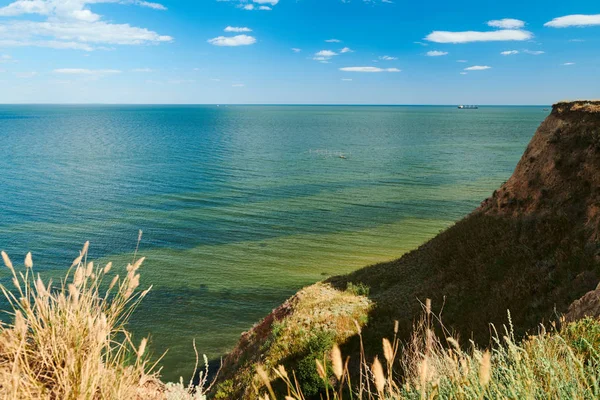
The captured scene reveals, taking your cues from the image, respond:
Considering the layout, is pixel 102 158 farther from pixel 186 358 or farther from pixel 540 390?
pixel 540 390

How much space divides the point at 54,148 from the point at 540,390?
435ft

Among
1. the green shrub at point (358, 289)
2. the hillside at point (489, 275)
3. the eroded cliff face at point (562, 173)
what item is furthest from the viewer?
the green shrub at point (358, 289)

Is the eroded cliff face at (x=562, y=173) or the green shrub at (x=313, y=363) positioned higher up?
the eroded cliff face at (x=562, y=173)

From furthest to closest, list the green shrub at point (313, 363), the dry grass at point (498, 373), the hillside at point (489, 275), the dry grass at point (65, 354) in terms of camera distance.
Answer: the hillside at point (489, 275) < the green shrub at point (313, 363) < the dry grass at point (65, 354) < the dry grass at point (498, 373)

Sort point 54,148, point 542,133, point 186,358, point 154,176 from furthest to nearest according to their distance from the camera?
point 54,148 → point 154,176 → point 542,133 → point 186,358

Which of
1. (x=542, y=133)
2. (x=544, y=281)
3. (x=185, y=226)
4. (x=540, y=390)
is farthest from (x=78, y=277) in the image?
(x=185, y=226)

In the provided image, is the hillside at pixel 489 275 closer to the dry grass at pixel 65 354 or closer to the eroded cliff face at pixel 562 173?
the eroded cliff face at pixel 562 173

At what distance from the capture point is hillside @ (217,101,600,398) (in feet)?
58.9

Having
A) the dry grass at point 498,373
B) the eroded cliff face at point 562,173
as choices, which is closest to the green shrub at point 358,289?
the eroded cliff face at point 562,173

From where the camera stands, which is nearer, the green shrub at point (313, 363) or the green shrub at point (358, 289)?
the green shrub at point (313, 363)

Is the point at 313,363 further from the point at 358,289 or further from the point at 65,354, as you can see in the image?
the point at 65,354

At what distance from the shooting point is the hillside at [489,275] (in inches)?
706

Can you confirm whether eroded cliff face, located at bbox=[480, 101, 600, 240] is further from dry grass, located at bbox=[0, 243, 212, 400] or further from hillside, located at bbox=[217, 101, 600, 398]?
dry grass, located at bbox=[0, 243, 212, 400]

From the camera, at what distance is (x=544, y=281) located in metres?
18.1
